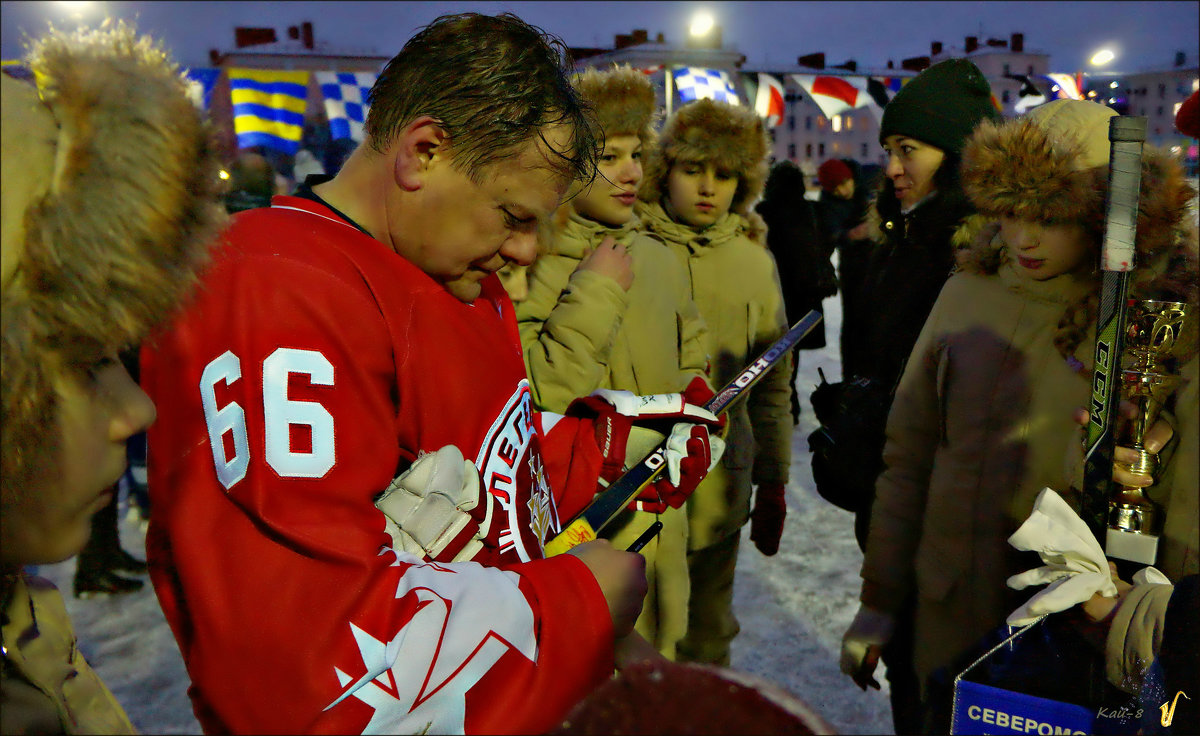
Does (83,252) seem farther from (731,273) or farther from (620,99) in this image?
(731,273)

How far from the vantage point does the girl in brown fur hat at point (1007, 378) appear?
5.97 ft

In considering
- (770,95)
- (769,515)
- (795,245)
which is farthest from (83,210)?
(770,95)

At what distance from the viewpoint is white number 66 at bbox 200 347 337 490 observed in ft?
3.01

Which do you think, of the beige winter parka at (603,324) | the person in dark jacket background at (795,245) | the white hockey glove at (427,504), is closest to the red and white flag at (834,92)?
the person in dark jacket background at (795,245)

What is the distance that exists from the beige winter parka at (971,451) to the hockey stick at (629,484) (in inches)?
15.1

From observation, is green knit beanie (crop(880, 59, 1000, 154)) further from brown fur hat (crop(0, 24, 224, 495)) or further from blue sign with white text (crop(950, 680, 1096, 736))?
brown fur hat (crop(0, 24, 224, 495))

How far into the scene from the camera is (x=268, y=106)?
34.6ft

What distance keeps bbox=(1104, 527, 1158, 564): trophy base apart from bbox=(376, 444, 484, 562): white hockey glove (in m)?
1.34

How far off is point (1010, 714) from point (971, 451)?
86 centimetres

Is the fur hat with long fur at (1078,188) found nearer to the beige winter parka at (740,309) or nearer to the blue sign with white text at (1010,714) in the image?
the blue sign with white text at (1010,714)

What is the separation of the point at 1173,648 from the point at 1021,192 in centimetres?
114

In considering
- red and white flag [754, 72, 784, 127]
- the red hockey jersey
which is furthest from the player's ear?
red and white flag [754, 72, 784, 127]

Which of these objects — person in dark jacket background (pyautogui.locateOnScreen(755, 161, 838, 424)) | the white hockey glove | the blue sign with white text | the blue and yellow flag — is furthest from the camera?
the blue and yellow flag

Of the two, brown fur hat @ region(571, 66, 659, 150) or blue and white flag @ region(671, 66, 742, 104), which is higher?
blue and white flag @ region(671, 66, 742, 104)
